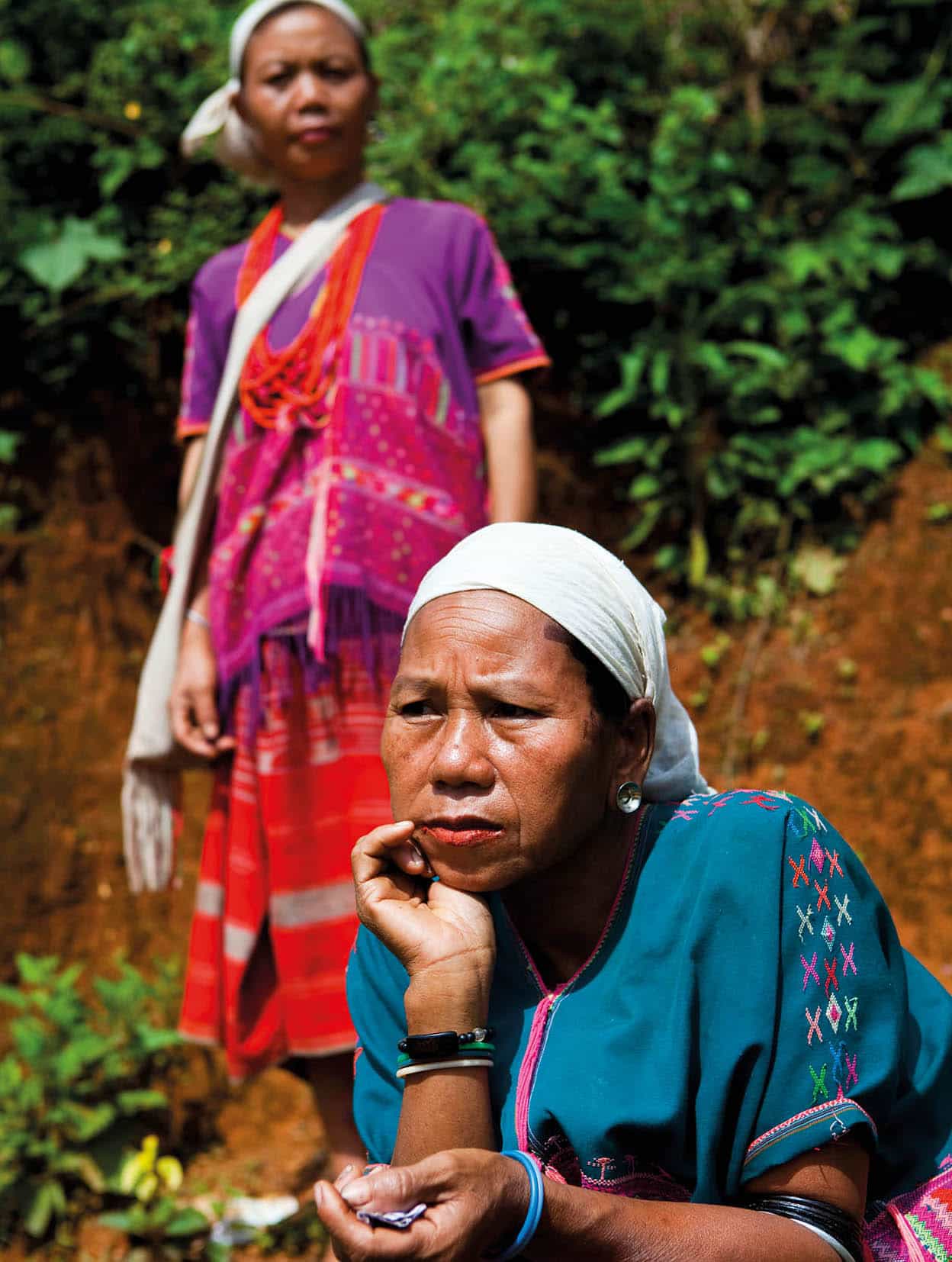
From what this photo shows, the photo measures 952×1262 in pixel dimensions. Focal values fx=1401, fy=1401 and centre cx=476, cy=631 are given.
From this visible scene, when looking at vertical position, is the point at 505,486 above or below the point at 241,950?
above

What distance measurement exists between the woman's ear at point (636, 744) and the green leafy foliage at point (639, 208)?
330 centimetres

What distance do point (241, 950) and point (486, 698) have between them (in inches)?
66.1

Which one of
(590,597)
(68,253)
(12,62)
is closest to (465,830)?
(590,597)

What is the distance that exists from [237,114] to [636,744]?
7.16ft

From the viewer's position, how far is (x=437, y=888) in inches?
72.0

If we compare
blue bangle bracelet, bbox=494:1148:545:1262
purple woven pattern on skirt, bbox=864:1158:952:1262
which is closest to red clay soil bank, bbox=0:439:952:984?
purple woven pattern on skirt, bbox=864:1158:952:1262

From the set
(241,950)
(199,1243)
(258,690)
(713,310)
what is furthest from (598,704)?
(713,310)

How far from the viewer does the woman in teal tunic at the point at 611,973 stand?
1638 mm

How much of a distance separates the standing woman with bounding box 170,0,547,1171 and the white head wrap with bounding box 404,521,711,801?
45.8 inches

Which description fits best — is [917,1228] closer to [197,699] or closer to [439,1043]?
[439,1043]

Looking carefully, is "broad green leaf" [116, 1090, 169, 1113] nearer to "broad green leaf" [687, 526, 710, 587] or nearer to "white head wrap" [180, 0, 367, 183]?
"white head wrap" [180, 0, 367, 183]

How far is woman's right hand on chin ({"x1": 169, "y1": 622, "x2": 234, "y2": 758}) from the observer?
3270mm

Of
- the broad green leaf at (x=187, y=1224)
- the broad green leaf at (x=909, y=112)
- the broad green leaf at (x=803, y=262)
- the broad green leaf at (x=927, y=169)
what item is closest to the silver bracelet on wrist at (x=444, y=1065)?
the broad green leaf at (x=187, y=1224)

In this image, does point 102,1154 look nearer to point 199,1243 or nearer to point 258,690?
point 199,1243
